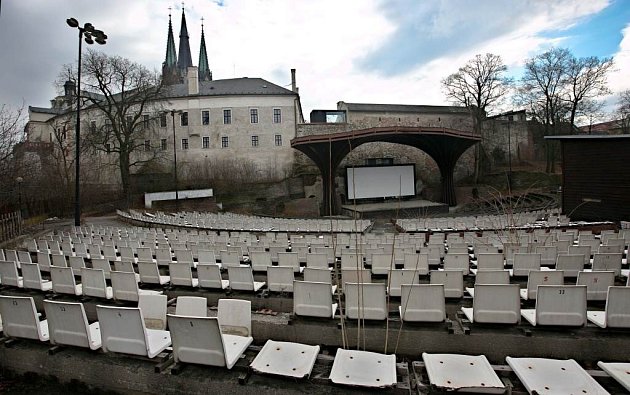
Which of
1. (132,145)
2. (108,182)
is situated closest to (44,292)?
(132,145)

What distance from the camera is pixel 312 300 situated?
5043 millimetres

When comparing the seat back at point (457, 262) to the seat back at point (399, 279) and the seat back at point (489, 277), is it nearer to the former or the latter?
the seat back at point (489, 277)

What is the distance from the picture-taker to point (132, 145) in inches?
1522

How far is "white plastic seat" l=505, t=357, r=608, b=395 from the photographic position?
9.78 feet

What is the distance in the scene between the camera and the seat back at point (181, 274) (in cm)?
675

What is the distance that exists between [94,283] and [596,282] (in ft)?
26.2

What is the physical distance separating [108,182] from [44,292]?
44233 mm

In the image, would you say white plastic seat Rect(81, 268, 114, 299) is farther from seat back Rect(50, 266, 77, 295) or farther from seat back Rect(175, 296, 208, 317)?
seat back Rect(175, 296, 208, 317)

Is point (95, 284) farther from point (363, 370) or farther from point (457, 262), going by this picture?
point (457, 262)

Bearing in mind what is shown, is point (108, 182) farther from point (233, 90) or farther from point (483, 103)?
point (483, 103)

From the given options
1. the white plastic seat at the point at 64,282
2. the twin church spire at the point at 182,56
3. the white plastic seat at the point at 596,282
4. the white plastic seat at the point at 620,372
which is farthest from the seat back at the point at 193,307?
the twin church spire at the point at 182,56

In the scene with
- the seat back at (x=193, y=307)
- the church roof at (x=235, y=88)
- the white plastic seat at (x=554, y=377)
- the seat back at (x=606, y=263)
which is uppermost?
the church roof at (x=235, y=88)

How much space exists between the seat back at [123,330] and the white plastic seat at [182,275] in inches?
109

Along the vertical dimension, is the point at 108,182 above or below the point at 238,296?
above
